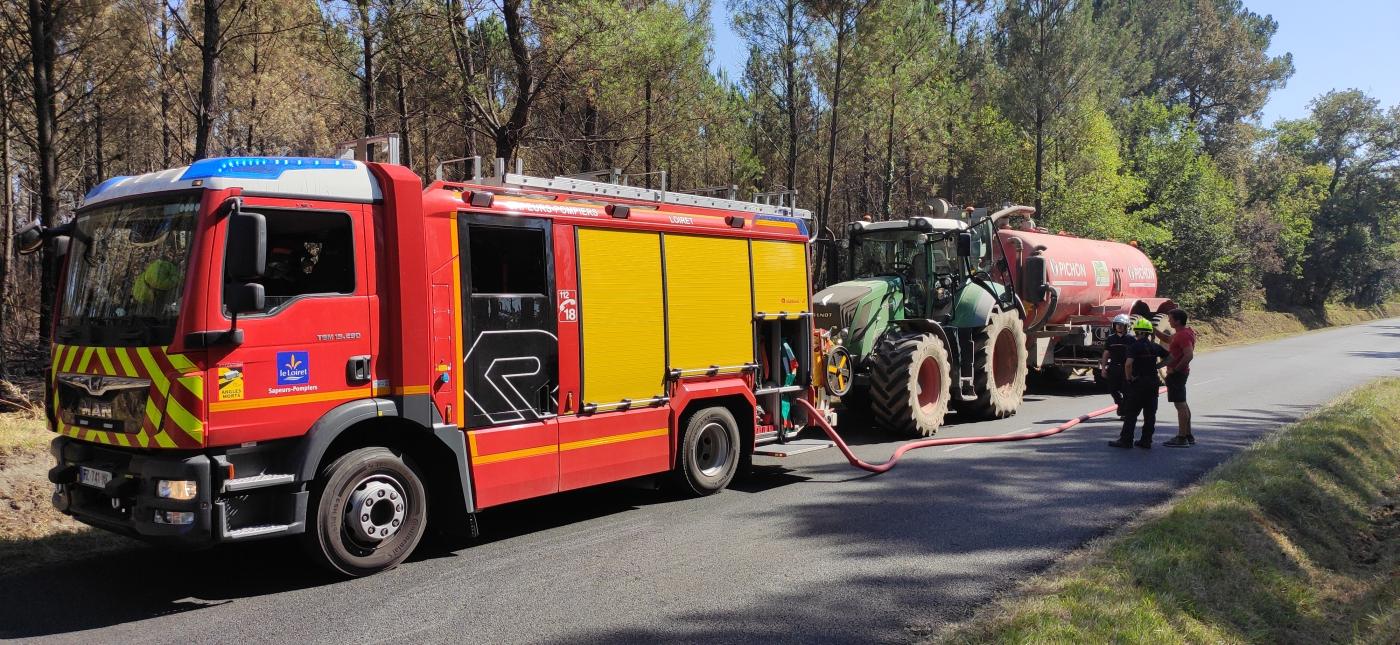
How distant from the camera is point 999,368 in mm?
14359

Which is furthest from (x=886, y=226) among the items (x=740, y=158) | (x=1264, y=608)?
(x=740, y=158)

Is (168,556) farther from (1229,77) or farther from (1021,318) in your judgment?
(1229,77)

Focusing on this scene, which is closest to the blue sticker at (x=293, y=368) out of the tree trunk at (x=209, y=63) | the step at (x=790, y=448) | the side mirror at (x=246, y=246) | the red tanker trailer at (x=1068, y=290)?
the side mirror at (x=246, y=246)

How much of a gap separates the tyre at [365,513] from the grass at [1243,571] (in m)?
3.68

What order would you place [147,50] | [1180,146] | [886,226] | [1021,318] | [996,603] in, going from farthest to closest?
[1180,146] < [147,50] < [1021,318] < [886,226] < [996,603]

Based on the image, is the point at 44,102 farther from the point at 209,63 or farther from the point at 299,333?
the point at 299,333

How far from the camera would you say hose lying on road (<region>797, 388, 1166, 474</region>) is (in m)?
9.41

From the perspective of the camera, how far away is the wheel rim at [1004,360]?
14242 millimetres

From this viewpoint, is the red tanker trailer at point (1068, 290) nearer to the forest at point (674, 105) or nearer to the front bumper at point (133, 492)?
the forest at point (674, 105)

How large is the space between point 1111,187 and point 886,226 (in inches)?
828

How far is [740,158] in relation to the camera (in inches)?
1061

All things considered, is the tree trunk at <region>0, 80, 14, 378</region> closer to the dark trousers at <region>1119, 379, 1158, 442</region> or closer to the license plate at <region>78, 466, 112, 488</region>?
the license plate at <region>78, 466, 112, 488</region>

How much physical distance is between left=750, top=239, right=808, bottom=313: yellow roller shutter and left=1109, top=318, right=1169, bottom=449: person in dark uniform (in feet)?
14.6

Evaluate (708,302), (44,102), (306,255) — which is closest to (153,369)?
(306,255)
